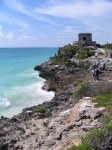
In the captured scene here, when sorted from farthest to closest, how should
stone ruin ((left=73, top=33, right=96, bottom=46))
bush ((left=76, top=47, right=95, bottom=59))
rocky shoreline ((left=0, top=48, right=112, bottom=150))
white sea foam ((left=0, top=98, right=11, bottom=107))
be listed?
1. stone ruin ((left=73, top=33, right=96, bottom=46))
2. bush ((left=76, top=47, right=95, bottom=59))
3. white sea foam ((left=0, top=98, right=11, bottom=107))
4. rocky shoreline ((left=0, top=48, right=112, bottom=150))

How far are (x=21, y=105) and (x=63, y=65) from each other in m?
23.0

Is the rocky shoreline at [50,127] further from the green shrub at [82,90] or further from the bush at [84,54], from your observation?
the bush at [84,54]

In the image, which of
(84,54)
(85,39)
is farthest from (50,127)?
(85,39)

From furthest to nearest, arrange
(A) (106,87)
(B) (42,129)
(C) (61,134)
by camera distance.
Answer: (A) (106,87)
(B) (42,129)
(C) (61,134)

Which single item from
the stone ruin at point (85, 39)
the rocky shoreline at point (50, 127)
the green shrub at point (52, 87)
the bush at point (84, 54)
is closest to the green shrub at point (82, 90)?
the rocky shoreline at point (50, 127)

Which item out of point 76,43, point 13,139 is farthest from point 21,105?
point 76,43

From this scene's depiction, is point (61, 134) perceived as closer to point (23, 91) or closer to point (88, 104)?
point (88, 104)

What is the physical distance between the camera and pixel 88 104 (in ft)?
67.7

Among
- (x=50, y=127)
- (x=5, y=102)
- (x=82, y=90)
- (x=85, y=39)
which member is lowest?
(x=5, y=102)

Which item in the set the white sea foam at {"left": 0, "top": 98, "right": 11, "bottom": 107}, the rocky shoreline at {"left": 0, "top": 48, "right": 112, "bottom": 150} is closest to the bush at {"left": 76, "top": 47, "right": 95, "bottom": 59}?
the white sea foam at {"left": 0, "top": 98, "right": 11, "bottom": 107}

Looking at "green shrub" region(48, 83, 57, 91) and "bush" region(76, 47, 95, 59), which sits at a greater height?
"bush" region(76, 47, 95, 59)

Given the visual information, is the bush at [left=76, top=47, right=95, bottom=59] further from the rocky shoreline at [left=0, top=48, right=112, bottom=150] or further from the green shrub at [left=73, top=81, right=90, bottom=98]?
the green shrub at [left=73, top=81, right=90, bottom=98]

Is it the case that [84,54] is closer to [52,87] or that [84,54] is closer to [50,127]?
[52,87]

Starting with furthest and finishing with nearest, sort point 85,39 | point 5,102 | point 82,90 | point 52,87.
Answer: point 85,39
point 52,87
point 5,102
point 82,90
